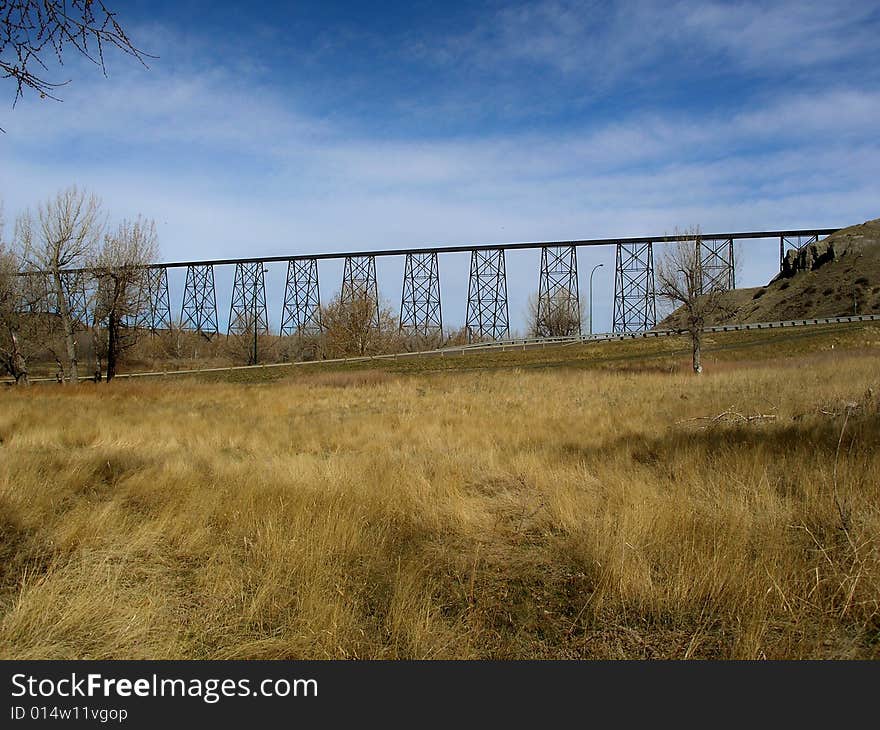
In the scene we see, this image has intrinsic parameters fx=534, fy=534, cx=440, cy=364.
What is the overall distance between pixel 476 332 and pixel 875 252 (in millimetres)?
41603

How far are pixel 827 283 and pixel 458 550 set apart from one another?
201 ft

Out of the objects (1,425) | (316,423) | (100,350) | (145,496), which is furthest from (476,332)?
(145,496)

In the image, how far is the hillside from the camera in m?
46.8

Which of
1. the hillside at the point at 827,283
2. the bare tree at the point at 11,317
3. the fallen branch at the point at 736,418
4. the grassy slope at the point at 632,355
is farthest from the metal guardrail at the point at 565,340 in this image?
the fallen branch at the point at 736,418

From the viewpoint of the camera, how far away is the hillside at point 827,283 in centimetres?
4684

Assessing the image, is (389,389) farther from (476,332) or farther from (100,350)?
(476,332)

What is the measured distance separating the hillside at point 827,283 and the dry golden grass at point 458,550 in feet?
139

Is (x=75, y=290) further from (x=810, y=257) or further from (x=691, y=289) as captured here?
(x=810, y=257)

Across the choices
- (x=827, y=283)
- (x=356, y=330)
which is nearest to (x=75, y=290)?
(x=356, y=330)

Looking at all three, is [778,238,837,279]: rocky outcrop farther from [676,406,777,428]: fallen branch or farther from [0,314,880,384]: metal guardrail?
[676,406,777,428]: fallen branch

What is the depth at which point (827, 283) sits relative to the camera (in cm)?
5125

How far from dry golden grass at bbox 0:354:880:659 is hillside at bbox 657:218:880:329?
4230cm

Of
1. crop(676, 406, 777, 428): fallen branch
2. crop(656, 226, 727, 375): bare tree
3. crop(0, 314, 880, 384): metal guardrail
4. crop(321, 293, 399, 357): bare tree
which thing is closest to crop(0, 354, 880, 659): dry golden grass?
crop(676, 406, 777, 428): fallen branch

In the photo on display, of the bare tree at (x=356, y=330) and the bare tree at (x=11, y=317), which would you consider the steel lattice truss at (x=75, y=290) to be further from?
the bare tree at (x=356, y=330)
